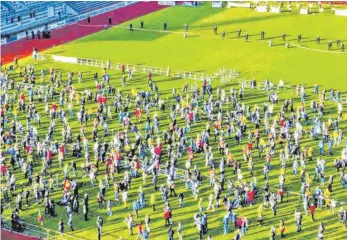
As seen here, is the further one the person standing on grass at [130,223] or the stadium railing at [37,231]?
the person standing on grass at [130,223]

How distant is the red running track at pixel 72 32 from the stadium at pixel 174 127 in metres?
0.40

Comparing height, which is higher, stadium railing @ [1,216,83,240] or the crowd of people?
the crowd of people

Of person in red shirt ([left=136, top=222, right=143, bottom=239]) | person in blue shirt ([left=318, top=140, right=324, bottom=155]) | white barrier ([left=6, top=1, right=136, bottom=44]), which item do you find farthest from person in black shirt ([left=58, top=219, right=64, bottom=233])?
white barrier ([left=6, top=1, right=136, bottom=44])

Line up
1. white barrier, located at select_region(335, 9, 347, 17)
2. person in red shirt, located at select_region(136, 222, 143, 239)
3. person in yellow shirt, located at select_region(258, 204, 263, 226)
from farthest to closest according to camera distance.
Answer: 1. white barrier, located at select_region(335, 9, 347, 17)
2. person in yellow shirt, located at select_region(258, 204, 263, 226)
3. person in red shirt, located at select_region(136, 222, 143, 239)

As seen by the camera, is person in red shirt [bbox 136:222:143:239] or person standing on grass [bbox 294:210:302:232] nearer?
person in red shirt [bbox 136:222:143:239]

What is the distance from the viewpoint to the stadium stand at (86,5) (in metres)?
95.6

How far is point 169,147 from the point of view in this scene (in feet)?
169

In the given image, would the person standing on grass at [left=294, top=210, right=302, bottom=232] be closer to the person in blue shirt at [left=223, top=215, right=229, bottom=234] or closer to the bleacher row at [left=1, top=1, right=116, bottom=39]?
the person in blue shirt at [left=223, top=215, right=229, bottom=234]

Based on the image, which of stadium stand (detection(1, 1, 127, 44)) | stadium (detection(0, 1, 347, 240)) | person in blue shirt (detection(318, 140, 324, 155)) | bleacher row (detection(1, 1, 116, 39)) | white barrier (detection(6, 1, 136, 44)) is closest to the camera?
stadium (detection(0, 1, 347, 240))

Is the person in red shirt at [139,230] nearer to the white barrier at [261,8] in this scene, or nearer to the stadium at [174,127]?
the stadium at [174,127]

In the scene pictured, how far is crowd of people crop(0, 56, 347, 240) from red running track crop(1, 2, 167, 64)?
37.7ft

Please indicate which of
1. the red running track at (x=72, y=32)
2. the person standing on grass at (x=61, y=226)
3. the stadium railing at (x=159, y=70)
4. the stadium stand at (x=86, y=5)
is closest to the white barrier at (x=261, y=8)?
the red running track at (x=72, y=32)

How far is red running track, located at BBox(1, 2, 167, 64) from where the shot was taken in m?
78.1

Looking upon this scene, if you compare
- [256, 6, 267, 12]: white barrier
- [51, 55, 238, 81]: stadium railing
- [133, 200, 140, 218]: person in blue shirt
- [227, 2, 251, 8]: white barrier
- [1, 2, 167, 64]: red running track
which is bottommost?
[133, 200, 140, 218]: person in blue shirt
